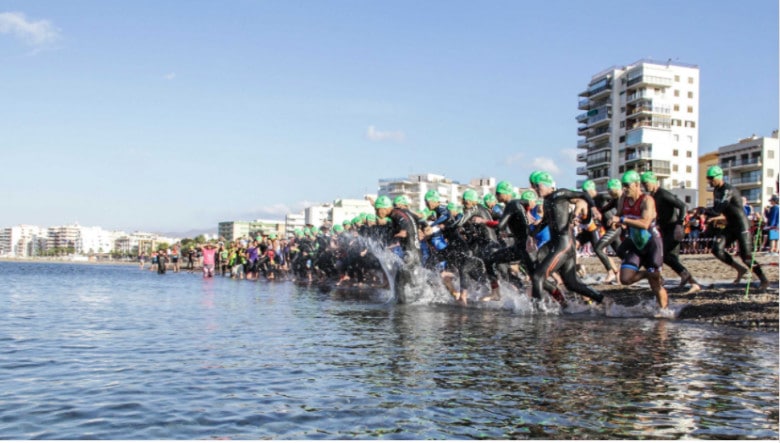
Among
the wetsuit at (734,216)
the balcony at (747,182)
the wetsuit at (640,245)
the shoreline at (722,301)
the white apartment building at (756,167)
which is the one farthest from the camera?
the balcony at (747,182)

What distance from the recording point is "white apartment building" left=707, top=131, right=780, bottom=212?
290 feet

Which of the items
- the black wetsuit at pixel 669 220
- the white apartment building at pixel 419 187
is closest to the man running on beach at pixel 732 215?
the black wetsuit at pixel 669 220

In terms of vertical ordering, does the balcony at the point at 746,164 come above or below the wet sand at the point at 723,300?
above

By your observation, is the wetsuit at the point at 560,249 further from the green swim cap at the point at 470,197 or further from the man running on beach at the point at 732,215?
the man running on beach at the point at 732,215

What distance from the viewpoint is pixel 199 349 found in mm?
7469

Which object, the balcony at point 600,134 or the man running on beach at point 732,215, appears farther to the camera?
the balcony at point 600,134

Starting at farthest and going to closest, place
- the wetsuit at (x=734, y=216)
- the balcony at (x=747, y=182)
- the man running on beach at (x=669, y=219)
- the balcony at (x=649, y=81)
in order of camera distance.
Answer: the balcony at (x=649, y=81), the balcony at (x=747, y=182), the wetsuit at (x=734, y=216), the man running on beach at (x=669, y=219)

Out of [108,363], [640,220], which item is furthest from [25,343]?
[640,220]

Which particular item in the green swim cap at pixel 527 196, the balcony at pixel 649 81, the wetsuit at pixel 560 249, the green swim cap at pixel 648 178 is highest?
the balcony at pixel 649 81

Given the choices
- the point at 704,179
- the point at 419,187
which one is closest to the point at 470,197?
the point at 704,179

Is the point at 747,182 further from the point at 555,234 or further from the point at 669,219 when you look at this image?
the point at 555,234

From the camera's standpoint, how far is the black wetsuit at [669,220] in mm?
12023

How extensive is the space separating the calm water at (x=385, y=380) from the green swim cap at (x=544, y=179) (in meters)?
2.27

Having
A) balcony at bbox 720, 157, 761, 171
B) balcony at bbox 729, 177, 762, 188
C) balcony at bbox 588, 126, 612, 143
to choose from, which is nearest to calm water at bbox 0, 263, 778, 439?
balcony at bbox 729, 177, 762, 188
